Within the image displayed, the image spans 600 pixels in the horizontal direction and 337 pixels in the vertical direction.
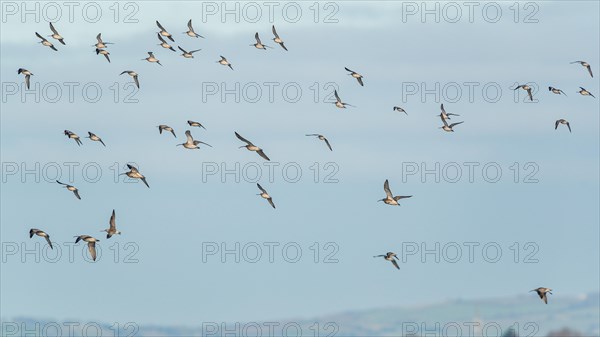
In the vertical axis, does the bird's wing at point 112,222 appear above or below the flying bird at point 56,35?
below

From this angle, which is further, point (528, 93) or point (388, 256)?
point (528, 93)

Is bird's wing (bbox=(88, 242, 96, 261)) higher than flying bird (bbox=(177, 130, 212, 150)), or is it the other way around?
flying bird (bbox=(177, 130, 212, 150))

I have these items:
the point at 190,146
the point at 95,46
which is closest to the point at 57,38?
the point at 95,46

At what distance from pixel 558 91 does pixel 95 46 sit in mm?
31279

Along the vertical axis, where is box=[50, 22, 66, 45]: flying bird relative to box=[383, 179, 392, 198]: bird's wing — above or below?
above

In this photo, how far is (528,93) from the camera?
114 meters

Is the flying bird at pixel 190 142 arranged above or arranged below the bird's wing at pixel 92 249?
above

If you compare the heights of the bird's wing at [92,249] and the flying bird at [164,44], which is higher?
the flying bird at [164,44]

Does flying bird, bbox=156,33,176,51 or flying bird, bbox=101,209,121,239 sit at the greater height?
flying bird, bbox=156,33,176,51

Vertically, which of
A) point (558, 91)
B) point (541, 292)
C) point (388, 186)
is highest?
point (558, 91)

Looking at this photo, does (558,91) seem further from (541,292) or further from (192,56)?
(192,56)

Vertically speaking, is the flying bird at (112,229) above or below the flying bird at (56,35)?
below

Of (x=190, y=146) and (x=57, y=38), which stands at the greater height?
(x=57, y=38)

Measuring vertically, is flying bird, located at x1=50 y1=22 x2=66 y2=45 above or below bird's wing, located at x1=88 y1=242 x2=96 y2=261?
above
